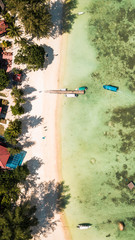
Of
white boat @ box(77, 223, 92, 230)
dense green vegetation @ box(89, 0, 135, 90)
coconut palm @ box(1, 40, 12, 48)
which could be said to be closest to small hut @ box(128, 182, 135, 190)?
white boat @ box(77, 223, 92, 230)

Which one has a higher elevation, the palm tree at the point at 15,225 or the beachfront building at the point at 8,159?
the beachfront building at the point at 8,159

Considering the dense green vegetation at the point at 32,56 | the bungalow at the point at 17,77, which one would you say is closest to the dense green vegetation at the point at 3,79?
the bungalow at the point at 17,77

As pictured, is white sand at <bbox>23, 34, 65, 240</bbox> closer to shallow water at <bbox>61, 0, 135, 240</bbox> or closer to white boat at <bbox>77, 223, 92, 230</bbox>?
shallow water at <bbox>61, 0, 135, 240</bbox>

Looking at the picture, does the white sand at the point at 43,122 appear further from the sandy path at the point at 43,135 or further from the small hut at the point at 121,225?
the small hut at the point at 121,225

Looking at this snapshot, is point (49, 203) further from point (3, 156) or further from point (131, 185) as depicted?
point (131, 185)

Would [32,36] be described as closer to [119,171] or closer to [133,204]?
[119,171]

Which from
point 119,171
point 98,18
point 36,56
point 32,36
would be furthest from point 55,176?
point 98,18
